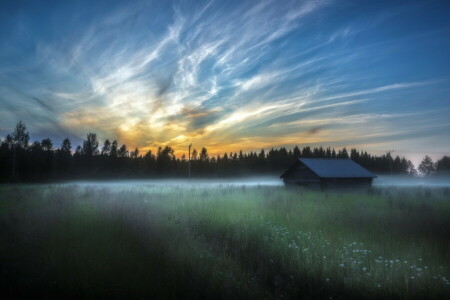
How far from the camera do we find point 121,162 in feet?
280

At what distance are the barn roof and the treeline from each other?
27.7 m

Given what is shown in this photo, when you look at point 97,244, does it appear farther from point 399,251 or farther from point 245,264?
point 399,251

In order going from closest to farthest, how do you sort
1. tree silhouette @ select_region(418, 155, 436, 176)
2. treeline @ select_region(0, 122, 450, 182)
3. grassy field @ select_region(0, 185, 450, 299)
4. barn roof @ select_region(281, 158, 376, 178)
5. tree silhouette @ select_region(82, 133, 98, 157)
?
grassy field @ select_region(0, 185, 450, 299) → barn roof @ select_region(281, 158, 376, 178) → treeline @ select_region(0, 122, 450, 182) → tree silhouette @ select_region(82, 133, 98, 157) → tree silhouette @ select_region(418, 155, 436, 176)

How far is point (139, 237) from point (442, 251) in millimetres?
9218

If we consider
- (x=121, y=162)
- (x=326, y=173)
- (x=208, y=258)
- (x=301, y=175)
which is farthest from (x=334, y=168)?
(x=121, y=162)

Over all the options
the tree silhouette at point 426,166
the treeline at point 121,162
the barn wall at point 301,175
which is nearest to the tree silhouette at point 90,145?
the treeline at point 121,162

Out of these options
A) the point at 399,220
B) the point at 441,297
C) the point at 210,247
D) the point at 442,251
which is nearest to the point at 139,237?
the point at 210,247

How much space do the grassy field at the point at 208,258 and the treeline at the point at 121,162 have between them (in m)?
47.8

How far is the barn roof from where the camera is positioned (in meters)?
27.9

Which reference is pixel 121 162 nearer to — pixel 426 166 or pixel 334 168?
pixel 334 168

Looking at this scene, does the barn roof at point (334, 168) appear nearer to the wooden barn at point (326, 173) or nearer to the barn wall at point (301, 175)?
the wooden barn at point (326, 173)

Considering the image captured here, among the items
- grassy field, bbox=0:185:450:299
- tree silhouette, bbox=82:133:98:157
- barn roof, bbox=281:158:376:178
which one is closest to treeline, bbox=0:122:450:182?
tree silhouette, bbox=82:133:98:157

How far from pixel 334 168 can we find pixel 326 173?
124 inches

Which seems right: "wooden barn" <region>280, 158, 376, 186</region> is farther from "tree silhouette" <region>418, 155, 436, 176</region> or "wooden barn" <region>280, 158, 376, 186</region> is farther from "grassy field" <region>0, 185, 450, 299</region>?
"tree silhouette" <region>418, 155, 436, 176</region>
